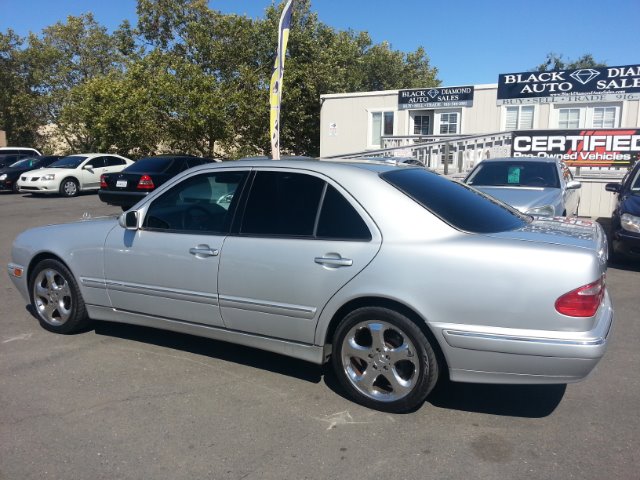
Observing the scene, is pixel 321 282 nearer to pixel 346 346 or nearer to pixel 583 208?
pixel 346 346

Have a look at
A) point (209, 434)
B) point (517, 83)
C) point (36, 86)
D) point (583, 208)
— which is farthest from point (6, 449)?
point (36, 86)

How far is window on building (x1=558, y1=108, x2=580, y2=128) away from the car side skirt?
1883cm

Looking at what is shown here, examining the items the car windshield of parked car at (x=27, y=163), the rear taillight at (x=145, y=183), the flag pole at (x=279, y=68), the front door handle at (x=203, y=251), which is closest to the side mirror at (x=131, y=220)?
the front door handle at (x=203, y=251)

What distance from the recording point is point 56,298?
4988 mm

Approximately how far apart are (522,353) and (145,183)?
11885 millimetres

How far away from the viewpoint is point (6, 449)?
10.4 ft

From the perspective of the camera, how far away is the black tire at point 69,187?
18.7m

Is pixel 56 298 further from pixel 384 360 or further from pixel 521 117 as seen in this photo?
pixel 521 117

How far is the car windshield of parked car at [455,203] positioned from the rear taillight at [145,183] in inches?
409

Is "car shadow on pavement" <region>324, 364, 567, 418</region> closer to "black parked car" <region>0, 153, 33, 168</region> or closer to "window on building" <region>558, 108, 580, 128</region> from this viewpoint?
"window on building" <region>558, 108, 580, 128</region>

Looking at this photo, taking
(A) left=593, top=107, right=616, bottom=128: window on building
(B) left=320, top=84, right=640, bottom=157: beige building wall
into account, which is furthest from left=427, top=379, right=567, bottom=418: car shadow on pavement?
(A) left=593, top=107, right=616, bottom=128: window on building

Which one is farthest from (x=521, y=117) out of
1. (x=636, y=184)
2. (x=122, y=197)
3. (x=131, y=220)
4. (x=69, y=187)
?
(x=131, y=220)

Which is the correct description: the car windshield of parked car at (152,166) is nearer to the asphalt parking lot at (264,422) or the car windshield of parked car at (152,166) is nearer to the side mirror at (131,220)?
the asphalt parking lot at (264,422)

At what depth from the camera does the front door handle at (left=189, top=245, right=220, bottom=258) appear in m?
4.06
